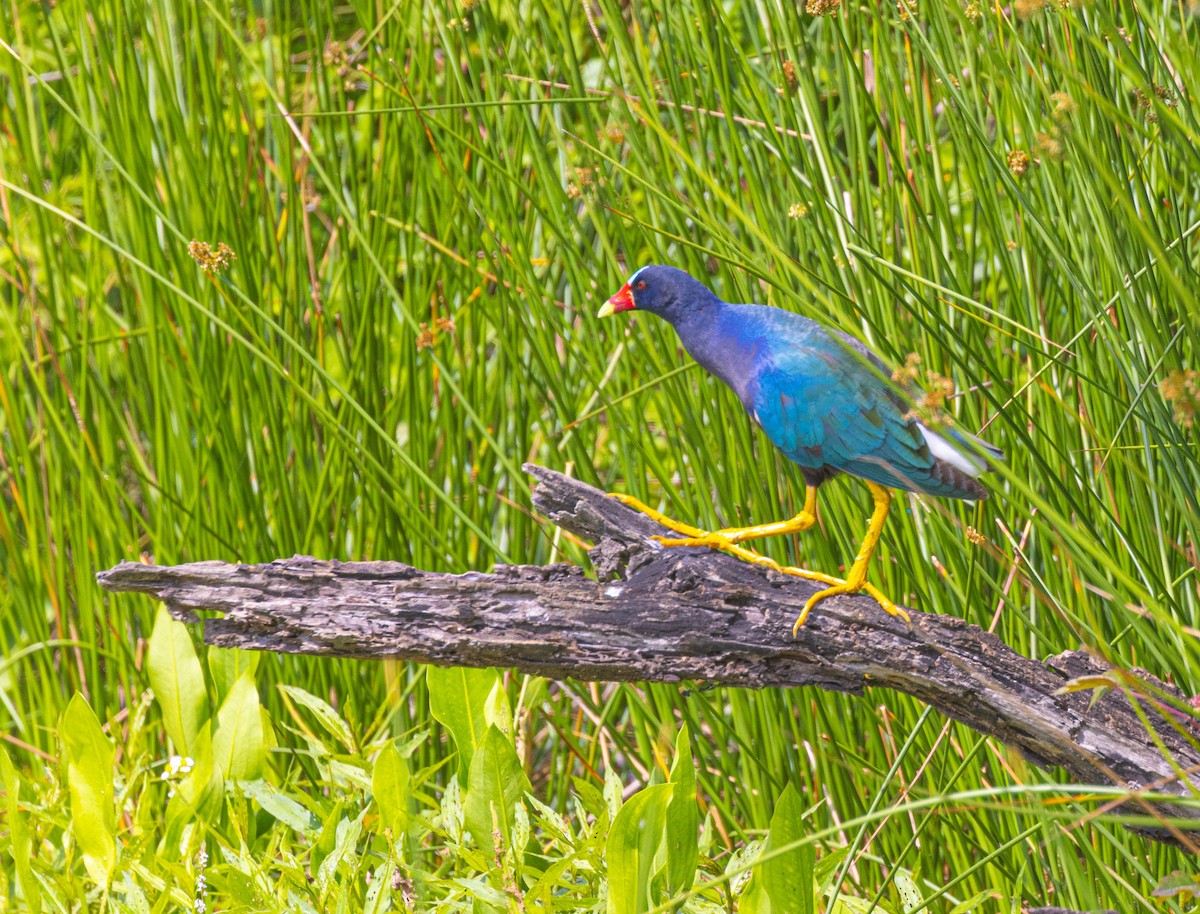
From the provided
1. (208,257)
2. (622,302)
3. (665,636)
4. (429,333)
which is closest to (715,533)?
(665,636)

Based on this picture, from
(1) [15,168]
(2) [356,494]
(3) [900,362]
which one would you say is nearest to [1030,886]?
(3) [900,362]

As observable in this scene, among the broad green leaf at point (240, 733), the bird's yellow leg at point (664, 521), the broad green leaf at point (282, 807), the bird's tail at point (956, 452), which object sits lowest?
the broad green leaf at point (282, 807)

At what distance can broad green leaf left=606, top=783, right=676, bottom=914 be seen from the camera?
105 cm

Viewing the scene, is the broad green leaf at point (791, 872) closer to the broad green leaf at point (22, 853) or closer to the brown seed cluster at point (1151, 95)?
the brown seed cluster at point (1151, 95)

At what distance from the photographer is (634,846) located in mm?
1061

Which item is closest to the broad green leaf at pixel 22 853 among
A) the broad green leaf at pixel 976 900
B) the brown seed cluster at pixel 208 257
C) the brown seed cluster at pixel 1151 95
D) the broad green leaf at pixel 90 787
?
the broad green leaf at pixel 90 787

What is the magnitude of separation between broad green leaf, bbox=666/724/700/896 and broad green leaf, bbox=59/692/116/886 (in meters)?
0.62

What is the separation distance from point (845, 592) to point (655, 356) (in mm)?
527

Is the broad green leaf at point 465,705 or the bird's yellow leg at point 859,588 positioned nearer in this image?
the bird's yellow leg at point 859,588

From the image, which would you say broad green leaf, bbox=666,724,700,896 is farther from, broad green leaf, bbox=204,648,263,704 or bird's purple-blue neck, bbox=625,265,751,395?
broad green leaf, bbox=204,648,263,704

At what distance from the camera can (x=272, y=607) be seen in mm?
1004

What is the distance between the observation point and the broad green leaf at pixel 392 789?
118 centimetres

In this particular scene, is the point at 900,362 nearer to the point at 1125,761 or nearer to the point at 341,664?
the point at 1125,761

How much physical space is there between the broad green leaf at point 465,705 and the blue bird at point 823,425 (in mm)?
318
